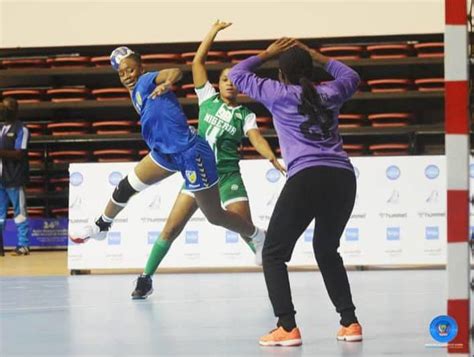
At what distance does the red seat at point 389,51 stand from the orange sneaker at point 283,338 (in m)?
12.9

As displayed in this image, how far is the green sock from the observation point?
33.1 feet

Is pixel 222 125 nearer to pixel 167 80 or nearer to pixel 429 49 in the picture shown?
pixel 167 80

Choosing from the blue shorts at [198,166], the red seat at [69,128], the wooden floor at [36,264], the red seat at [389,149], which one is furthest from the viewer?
the red seat at [69,128]

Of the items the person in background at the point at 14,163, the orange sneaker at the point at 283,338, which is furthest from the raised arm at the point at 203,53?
the person in background at the point at 14,163

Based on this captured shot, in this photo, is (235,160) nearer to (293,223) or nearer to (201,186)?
(201,186)

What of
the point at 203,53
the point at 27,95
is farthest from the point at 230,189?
the point at 27,95

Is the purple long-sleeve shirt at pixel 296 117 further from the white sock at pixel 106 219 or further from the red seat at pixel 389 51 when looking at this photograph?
the red seat at pixel 389 51

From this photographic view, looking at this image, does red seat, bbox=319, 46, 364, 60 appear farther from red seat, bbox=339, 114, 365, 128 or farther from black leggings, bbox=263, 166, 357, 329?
black leggings, bbox=263, 166, 357, 329

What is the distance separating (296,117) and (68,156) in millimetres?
13318

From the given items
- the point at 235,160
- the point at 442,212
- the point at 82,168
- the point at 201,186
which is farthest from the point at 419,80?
the point at 201,186

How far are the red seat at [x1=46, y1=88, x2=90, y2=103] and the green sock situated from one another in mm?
9903

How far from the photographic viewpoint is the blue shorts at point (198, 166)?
30.7 feet

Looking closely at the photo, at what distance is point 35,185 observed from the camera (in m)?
19.9

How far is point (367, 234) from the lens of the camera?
13539 mm
